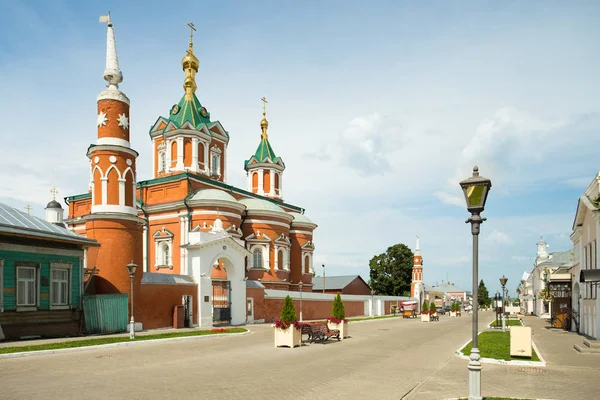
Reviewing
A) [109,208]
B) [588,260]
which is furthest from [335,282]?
[109,208]

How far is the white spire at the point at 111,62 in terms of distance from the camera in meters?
26.5

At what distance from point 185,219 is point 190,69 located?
15209 mm

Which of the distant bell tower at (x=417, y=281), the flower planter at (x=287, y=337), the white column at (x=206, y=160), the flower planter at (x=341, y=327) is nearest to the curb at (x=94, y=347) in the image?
the flower planter at (x=287, y=337)

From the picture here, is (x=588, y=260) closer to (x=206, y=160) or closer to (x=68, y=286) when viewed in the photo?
(x=68, y=286)

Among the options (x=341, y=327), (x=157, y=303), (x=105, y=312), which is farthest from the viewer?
(x=157, y=303)

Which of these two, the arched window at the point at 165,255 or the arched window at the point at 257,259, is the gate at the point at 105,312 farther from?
the arched window at the point at 257,259

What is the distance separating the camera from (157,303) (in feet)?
86.5

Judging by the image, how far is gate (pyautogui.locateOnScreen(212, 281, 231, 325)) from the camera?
31.3 metres

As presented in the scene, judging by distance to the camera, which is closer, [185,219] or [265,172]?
[185,219]

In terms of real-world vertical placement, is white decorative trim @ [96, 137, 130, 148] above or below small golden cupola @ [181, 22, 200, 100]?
below

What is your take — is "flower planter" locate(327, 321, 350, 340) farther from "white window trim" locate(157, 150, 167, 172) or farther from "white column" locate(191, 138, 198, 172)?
"white window trim" locate(157, 150, 167, 172)

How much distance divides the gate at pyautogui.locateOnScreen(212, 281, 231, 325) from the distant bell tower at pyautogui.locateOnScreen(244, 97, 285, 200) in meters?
20.6

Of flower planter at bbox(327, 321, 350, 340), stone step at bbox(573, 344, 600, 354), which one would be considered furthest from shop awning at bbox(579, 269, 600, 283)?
flower planter at bbox(327, 321, 350, 340)

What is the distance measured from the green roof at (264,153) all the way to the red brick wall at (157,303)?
1003 inches
